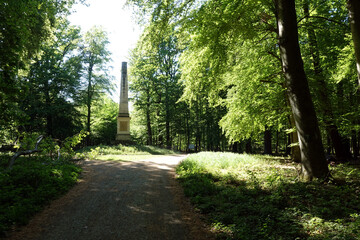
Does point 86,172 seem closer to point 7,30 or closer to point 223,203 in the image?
point 7,30

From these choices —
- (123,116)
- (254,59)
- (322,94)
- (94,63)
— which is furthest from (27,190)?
(94,63)

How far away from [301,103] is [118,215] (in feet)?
18.3

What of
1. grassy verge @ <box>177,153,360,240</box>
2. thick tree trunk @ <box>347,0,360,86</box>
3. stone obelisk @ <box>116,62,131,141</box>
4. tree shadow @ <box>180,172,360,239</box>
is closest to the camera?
grassy verge @ <box>177,153,360,240</box>

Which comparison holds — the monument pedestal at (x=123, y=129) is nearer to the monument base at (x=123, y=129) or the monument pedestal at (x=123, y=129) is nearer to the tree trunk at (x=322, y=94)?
the monument base at (x=123, y=129)

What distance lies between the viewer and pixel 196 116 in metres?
30.3

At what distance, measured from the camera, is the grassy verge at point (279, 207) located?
12.2ft

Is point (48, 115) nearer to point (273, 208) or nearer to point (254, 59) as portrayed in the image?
point (254, 59)

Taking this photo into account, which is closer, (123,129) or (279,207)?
(279,207)

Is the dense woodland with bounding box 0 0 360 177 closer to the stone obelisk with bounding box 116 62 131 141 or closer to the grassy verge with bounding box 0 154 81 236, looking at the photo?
the grassy verge with bounding box 0 154 81 236

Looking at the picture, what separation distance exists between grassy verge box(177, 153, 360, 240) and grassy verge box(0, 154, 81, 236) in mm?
3956

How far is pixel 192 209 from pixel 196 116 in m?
24.9

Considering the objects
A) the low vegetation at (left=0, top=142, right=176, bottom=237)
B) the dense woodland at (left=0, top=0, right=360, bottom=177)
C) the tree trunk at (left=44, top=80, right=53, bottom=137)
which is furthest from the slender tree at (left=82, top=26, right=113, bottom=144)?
the low vegetation at (left=0, top=142, right=176, bottom=237)

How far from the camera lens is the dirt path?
4199 mm

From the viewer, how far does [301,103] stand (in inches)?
234
